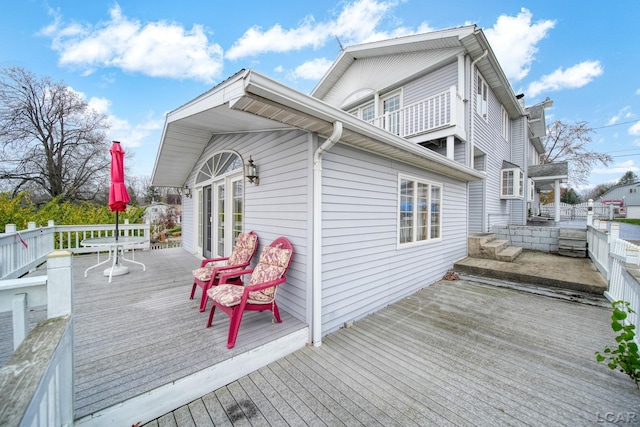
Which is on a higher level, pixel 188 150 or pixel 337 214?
pixel 188 150

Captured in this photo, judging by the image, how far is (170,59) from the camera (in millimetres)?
9922

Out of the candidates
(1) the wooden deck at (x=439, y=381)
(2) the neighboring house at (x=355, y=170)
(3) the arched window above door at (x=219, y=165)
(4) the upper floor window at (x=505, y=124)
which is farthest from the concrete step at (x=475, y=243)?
(3) the arched window above door at (x=219, y=165)

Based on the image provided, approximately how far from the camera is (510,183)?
30.4 ft

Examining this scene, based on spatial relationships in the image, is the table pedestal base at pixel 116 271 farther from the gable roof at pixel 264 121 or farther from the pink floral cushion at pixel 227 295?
the pink floral cushion at pixel 227 295

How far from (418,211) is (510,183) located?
6.94 meters

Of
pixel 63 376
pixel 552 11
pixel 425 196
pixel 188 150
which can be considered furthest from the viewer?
pixel 552 11

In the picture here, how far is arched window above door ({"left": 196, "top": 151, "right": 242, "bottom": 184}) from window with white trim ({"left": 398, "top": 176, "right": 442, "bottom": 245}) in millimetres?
3179

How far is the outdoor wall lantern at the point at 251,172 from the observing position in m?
3.88

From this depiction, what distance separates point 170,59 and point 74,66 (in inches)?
215

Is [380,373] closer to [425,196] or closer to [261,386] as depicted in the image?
[261,386]

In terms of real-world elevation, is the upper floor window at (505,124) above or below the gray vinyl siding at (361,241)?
above

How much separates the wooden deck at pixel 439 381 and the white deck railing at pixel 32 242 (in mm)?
4407

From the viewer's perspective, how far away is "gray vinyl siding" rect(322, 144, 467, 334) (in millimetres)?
3154

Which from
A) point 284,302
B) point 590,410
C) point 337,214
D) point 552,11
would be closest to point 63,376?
point 284,302
